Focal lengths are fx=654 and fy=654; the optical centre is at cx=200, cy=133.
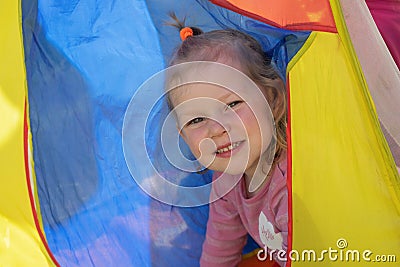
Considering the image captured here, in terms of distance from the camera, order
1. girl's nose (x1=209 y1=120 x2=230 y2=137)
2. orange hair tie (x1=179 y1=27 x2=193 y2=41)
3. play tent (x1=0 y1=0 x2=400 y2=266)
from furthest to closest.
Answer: orange hair tie (x1=179 y1=27 x2=193 y2=41), girl's nose (x1=209 y1=120 x2=230 y2=137), play tent (x1=0 y1=0 x2=400 y2=266)

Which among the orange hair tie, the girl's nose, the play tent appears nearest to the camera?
the play tent

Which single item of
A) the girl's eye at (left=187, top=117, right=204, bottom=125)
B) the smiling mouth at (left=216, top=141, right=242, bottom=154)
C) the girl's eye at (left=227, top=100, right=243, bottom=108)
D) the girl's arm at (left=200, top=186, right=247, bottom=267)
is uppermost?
the girl's eye at (left=227, top=100, right=243, bottom=108)

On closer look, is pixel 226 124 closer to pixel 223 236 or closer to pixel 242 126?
pixel 242 126

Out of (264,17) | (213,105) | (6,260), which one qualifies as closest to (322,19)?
(264,17)

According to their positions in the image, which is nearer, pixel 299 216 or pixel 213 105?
pixel 299 216

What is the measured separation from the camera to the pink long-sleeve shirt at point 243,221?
1091 millimetres

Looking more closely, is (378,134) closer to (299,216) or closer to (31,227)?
(299,216)

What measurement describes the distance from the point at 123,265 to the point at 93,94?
0.32 metres

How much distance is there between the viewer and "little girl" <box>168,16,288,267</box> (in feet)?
3.52

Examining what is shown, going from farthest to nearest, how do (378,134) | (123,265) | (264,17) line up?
(123,265)
(264,17)
(378,134)

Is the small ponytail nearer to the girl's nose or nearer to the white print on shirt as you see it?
the girl's nose

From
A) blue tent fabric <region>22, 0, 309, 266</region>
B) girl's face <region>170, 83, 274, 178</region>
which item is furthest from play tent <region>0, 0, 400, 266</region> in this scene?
girl's face <region>170, 83, 274, 178</region>

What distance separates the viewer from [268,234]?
3.75 feet

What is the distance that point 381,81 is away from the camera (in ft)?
3.19
